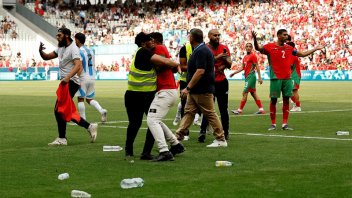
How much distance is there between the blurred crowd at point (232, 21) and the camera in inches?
2298

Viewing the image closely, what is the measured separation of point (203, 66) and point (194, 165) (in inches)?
88.1

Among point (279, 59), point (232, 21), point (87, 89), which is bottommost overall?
point (87, 89)

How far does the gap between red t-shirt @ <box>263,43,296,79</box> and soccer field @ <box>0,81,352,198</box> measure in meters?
1.38

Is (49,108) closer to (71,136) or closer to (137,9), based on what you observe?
(71,136)

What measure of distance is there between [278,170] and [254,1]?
5955cm

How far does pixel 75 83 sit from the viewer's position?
53.7 feet

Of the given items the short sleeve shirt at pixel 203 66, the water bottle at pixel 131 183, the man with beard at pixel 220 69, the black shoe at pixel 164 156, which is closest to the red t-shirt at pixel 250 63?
the man with beard at pixel 220 69

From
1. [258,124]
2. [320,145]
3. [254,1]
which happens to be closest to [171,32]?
[254,1]

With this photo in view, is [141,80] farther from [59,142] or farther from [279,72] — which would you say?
[279,72]

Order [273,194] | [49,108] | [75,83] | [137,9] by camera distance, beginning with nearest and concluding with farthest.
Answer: [273,194], [75,83], [49,108], [137,9]

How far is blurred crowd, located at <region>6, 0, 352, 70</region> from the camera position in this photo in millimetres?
58375

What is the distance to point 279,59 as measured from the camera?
18.1 meters

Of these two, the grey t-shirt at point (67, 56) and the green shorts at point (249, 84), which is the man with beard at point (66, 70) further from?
the green shorts at point (249, 84)

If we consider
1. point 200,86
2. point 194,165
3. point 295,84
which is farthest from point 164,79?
point 295,84
